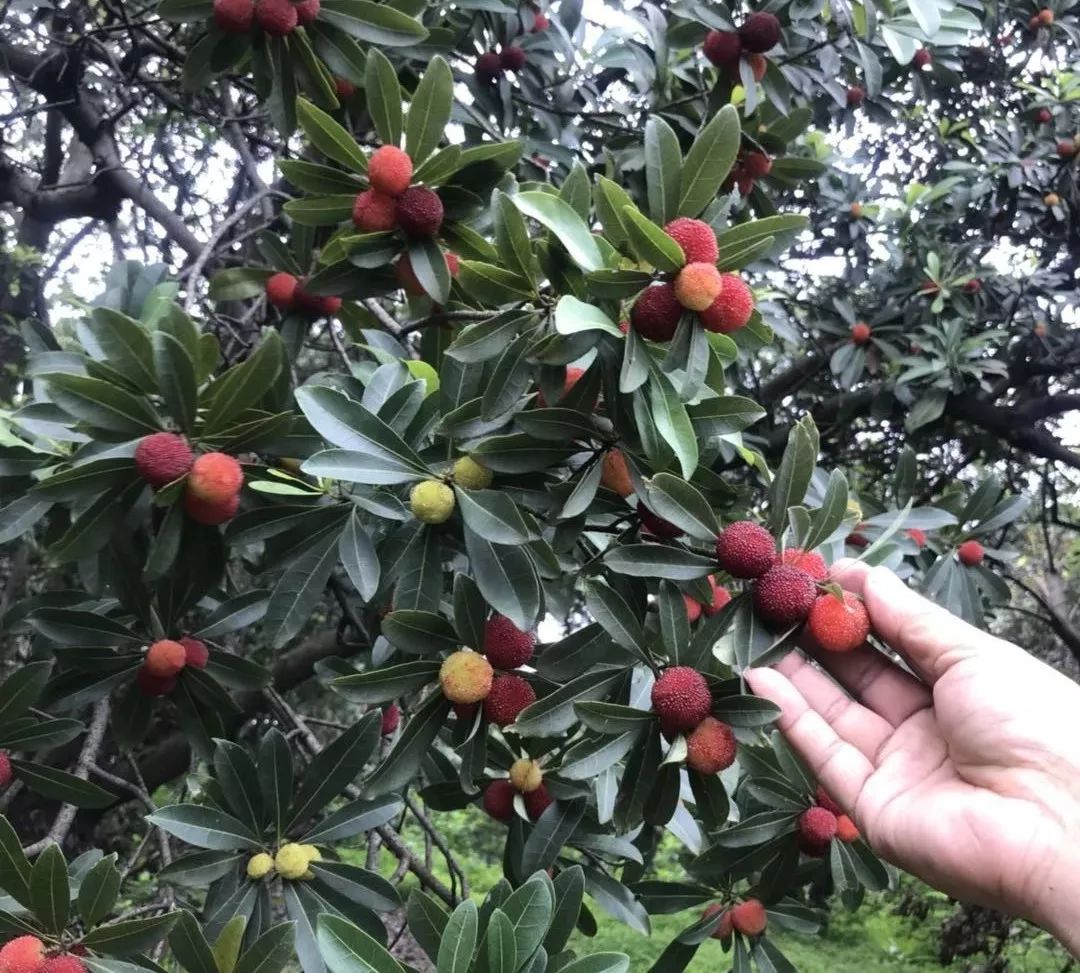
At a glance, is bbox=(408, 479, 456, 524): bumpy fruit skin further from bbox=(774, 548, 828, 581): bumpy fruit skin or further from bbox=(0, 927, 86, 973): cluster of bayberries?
bbox=(0, 927, 86, 973): cluster of bayberries

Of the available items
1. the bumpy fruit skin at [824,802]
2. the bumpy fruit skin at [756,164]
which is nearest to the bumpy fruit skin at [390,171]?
the bumpy fruit skin at [756,164]

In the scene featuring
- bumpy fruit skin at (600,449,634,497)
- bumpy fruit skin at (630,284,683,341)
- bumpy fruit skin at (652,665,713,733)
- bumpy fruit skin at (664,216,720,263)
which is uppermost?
bumpy fruit skin at (664,216,720,263)

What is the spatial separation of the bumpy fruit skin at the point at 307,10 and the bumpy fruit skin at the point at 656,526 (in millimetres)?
947

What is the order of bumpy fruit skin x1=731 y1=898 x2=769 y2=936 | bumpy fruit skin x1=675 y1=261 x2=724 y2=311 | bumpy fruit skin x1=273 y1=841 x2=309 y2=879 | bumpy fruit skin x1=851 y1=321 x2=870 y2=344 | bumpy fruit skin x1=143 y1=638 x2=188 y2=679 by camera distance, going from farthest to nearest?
bumpy fruit skin x1=851 y1=321 x2=870 y2=344, bumpy fruit skin x1=731 y1=898 x2=769 y2=936, bumpy fruit skin x1=143 y1=638 x2=188 y2=679, bumpy fruit skin x1=273 y1=841 x2=309 y2=879, bumpy fruit skin x1=675 y1=261 x2=724 y2=311

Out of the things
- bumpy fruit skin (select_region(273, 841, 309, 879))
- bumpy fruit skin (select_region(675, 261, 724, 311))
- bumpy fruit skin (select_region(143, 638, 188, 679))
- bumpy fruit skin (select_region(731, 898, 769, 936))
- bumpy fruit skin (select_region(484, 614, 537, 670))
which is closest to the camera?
bumpy fruit skin (select_region(675, 261, 724, 311))

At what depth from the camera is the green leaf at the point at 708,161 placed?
98cm

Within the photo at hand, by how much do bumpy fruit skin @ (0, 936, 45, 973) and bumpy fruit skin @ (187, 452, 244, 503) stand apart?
0.51 metres

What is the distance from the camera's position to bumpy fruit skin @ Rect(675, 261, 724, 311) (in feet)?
3.02

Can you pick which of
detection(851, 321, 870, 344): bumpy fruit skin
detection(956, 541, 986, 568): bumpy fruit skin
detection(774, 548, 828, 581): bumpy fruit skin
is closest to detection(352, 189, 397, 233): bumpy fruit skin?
detection(774, 548, 828, 581): bumpy fruit skin

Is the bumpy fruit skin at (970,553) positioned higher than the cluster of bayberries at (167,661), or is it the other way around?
the bumpy fruit skin at (970,553)

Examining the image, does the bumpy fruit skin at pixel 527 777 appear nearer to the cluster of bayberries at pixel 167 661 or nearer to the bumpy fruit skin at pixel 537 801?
the bumpy fruit skin at pixel 537 801

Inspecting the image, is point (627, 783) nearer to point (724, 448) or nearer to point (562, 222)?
point (562, 222)

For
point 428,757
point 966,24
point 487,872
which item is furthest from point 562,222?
point 487,872

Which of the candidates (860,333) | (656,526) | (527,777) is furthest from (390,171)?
(860,333)
